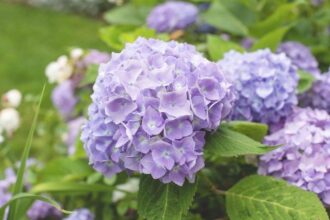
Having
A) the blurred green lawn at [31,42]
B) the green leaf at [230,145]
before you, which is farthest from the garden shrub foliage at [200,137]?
the blurred green lawn at [31,42]

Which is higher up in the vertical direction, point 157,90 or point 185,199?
point 157,90

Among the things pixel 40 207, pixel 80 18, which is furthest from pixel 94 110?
pixel 80 18

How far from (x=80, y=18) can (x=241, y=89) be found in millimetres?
6005

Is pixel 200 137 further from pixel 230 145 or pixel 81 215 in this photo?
pixel 81 215

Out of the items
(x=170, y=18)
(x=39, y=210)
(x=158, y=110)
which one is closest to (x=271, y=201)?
(x=158, y=110)

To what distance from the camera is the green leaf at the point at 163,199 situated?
111 centimetres

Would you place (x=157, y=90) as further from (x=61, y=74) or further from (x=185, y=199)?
(x=61, y=74)

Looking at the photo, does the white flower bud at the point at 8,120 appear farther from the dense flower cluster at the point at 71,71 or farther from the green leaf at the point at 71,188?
the green leaf at the point at 71,188

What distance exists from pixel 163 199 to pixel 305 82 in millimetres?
585

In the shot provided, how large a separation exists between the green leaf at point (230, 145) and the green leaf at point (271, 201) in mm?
102

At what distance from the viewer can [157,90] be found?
108 cm

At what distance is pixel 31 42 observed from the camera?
594 centimetres

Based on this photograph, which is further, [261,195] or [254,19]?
[254,19]

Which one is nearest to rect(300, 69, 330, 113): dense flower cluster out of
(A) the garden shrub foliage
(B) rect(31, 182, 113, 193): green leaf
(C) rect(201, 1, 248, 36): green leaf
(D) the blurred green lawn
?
(A) the garden shrub foliage
